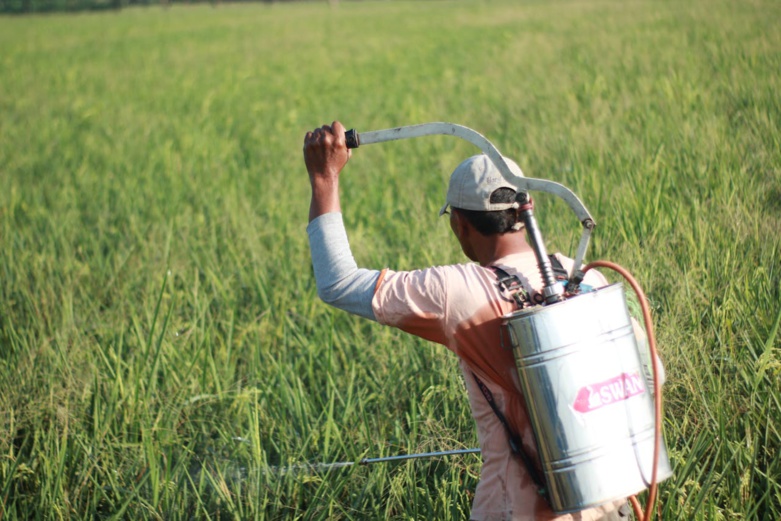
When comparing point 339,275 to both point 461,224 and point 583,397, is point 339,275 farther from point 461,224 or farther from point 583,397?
point 583,397

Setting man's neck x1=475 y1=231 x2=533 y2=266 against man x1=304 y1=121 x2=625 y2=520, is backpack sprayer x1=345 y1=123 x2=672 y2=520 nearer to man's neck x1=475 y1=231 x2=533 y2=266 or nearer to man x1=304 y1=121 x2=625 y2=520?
man x1=304 y1=121 x2=625 y2=520

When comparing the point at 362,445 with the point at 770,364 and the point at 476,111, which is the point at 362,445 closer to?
the point at 770,364

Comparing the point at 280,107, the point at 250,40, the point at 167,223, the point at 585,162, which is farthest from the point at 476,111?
the point at 250,40

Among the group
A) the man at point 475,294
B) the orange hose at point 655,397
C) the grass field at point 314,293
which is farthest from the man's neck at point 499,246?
the grass field at point 314,293

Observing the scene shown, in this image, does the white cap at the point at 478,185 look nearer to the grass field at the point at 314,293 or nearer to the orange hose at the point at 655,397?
the orange hose at the point at 655,397

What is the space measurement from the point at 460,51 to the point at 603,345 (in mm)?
13082

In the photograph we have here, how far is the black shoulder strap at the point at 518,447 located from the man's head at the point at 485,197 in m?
0.34

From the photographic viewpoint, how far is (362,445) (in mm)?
2705

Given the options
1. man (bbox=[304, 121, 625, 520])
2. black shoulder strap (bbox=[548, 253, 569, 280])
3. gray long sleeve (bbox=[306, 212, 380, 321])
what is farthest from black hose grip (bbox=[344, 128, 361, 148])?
black shoulder strap (bbox=[548, 253, 569, 280])

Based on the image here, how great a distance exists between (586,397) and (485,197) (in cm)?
47

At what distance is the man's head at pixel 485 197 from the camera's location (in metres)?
1.74

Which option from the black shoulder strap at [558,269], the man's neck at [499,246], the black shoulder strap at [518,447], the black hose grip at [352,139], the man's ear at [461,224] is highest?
the black hose grip at [352,139]

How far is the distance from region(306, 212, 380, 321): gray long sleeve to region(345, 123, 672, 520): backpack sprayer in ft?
1.02

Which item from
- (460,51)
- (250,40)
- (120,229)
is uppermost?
(250,40)
